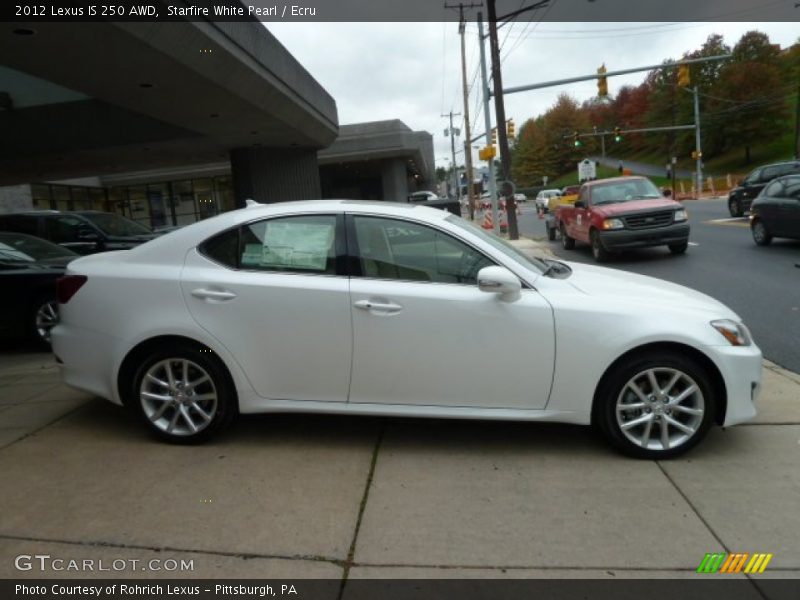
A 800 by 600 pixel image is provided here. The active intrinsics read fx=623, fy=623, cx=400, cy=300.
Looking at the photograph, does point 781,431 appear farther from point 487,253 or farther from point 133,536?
point 133,536

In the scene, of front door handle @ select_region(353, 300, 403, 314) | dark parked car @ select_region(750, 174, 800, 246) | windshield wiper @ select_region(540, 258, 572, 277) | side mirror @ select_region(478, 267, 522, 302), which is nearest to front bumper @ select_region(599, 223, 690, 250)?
dark parked car @ select_region(750, 174, 800, 246)

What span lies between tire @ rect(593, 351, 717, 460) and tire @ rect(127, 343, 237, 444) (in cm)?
234

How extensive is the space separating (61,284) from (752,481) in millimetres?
4479

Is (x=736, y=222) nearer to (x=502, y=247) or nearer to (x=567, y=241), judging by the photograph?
(x=567, y=241)

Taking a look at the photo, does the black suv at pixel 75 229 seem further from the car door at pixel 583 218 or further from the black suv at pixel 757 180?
the black suv at pixel 757 180

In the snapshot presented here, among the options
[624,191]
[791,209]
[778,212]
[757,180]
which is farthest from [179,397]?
[757,180]

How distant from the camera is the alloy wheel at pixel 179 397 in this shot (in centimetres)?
397

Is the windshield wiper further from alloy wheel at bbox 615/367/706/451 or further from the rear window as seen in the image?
the rear window

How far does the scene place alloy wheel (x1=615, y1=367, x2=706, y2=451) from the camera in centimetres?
369

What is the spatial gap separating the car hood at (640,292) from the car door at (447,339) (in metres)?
0.45

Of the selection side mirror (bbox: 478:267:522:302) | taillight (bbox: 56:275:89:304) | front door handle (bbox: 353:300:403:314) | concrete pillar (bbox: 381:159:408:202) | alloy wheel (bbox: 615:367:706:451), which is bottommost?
alloy wheel (bbox: 615:367:706:451)

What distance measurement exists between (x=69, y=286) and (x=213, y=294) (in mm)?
1089

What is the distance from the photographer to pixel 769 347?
624 cm
